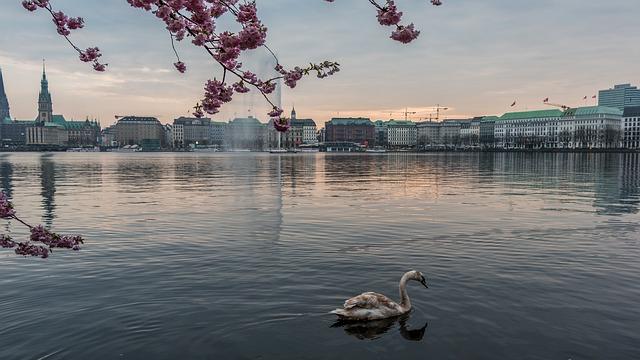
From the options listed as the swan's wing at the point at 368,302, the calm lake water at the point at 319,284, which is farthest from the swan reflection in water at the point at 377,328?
the swan's wing at the point at 368,302

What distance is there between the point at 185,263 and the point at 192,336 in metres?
7.52

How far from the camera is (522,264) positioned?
19.7m

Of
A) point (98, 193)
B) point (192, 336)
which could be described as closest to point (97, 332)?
point (192, 336)

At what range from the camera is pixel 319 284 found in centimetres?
1688

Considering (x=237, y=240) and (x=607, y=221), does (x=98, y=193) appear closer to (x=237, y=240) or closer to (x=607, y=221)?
(x=237, y=240)

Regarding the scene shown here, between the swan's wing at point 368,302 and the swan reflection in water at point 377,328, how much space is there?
1.32 feet

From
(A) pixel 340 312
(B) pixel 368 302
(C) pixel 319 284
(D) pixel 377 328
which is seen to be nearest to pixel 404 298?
(B) pixel 368 302

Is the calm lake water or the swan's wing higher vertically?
the swan's wing

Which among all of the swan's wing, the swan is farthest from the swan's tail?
the swan's wing

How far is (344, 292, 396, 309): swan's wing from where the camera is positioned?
13703 mm

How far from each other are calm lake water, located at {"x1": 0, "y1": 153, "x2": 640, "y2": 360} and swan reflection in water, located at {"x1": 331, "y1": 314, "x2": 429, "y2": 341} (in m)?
0.06

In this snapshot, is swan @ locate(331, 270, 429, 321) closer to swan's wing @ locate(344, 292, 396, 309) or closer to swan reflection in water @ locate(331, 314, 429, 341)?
swan's wing @ locate(344, 292, 396, 309)

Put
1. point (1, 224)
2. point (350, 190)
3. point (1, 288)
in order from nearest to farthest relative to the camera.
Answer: point (1, 288) < point (1, 224) < point (350, 190)

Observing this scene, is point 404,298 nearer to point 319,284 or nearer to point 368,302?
point 368,302
